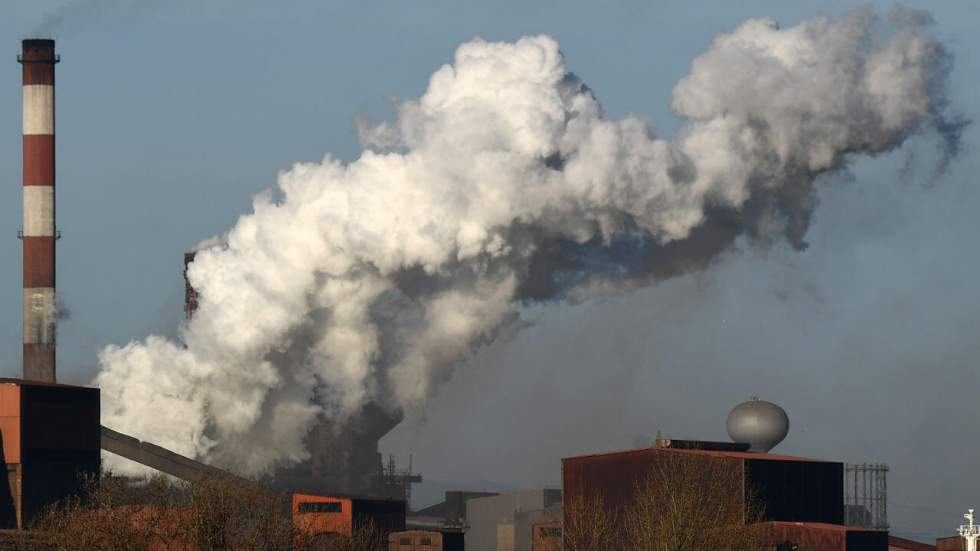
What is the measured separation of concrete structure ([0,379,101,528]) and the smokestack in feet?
63.8

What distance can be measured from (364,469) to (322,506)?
1658 cm

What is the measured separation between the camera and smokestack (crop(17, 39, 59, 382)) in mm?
103812

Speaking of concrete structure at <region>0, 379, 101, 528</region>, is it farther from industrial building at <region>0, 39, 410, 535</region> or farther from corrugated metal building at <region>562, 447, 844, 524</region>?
corrugated metal building at <region>562, 447, 844, 524</region>

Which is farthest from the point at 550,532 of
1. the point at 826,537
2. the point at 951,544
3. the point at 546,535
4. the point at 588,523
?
the point at 826,537

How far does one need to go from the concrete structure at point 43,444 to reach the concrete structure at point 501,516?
33.2 metres

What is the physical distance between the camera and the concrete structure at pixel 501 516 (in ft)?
376

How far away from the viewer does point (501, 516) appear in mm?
120500

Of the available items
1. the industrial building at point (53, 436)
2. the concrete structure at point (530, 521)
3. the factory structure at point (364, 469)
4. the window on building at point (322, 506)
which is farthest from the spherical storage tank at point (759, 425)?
the window on building at point (322, 506)

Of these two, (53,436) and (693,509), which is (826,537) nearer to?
(693,509)

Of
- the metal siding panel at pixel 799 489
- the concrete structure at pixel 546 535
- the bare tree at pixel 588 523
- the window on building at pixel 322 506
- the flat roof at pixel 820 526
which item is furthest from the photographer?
the concrete structure at pixel 546 535

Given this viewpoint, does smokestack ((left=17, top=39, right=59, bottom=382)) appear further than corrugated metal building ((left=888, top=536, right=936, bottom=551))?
Yes

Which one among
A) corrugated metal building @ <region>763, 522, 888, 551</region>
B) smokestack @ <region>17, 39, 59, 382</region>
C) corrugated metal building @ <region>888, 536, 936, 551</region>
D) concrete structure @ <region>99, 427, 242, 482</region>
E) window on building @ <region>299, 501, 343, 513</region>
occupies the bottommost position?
corrugated metal building @ <region>888, 536, 936, 551</region>

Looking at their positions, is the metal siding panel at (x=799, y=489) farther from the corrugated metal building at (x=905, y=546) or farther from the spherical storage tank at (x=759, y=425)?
the spherical storage tank at (x=759, y=425)

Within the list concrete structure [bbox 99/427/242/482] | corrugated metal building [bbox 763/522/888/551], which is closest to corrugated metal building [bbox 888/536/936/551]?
corrugated metal building [bbox 763/522/888/551]
